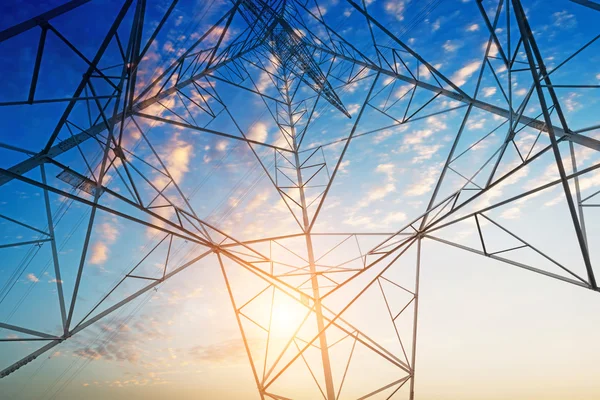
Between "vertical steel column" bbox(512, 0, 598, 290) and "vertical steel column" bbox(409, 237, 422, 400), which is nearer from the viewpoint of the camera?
"vertical steel column" bbox(512, 0, 598, 290)

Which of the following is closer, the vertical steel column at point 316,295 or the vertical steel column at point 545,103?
the vertical steel column at point 545,103

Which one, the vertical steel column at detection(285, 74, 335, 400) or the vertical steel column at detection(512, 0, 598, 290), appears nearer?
the vertical steel column at detection(512, 0, 598, 290)

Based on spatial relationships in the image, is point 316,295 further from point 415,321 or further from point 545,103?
point 545,103

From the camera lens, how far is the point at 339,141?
1201 centimetres

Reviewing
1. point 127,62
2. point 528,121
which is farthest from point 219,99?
point 528,121

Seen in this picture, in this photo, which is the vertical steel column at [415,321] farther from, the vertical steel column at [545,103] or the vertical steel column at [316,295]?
the vertical steel column at [545,103]

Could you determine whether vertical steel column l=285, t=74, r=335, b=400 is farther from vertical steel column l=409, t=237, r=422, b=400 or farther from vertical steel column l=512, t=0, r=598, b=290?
vertical steel column l=512, t=0, r=598, b=290

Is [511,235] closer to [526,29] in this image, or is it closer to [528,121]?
[528,121]

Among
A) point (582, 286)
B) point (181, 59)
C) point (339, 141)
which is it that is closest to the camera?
point (582, 286)

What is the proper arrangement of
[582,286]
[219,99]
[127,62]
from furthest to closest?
[219,99]
[127,62]
[582,286]

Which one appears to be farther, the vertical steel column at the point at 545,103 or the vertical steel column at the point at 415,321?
the vertical steel column at the point at 415,321

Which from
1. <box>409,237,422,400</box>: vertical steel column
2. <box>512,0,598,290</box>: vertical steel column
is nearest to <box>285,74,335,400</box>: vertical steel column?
<box>409,237,422,400</box>: vertical steel column

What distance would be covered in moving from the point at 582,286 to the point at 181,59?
1096 cm

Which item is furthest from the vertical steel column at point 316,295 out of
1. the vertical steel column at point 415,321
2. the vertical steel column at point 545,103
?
the vertical steel column at point 545,103
